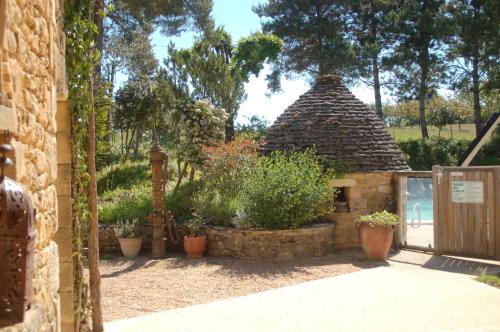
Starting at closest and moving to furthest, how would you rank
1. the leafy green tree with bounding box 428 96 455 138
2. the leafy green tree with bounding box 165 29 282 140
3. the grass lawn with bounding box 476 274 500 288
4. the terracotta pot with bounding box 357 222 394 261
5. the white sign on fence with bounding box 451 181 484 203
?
the grass lawn with bounding box 476 274 500 288 → the white sign on fence with bounding box 451 181 484 203 → the terracotta pot with bounding box 357 222 394 261 → the leafy green tree with bounding box 165 29 282 140 → the leafy green tree with bounding box 428 96 455 138

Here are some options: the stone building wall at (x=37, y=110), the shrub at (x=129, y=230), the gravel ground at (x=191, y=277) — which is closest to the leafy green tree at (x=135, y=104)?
the shrub at (x=129, y=230)

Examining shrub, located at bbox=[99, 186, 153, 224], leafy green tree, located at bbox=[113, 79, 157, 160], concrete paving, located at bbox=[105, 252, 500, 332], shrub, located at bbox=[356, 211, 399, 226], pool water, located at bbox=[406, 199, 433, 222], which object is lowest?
pool water, located at bbox=[406, 199, 433, 222]

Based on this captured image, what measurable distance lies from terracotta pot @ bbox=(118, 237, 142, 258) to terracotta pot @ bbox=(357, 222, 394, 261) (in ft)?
14.2

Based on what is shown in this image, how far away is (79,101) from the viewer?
4141 millimetres

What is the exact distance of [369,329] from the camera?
4.86m

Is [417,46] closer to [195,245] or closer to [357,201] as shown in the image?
[357,201]

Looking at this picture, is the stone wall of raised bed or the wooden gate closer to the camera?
the wooden gate

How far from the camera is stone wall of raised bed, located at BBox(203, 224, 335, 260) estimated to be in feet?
28.4

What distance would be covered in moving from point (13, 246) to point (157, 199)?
6934 mm

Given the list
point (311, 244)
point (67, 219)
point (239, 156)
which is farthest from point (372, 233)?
point (67, 219)

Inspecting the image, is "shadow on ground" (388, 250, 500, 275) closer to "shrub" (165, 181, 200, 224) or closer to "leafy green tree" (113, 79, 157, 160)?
"shrub" (165, 181, 200, 224)

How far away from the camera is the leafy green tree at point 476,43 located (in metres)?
23.7

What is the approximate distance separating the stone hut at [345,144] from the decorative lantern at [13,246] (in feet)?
25.8

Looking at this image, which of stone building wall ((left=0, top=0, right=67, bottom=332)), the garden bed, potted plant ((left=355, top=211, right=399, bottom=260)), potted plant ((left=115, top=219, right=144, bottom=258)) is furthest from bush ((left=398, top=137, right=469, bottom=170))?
stone building wall ((left=0, top=0, right=67, bottom=332))
